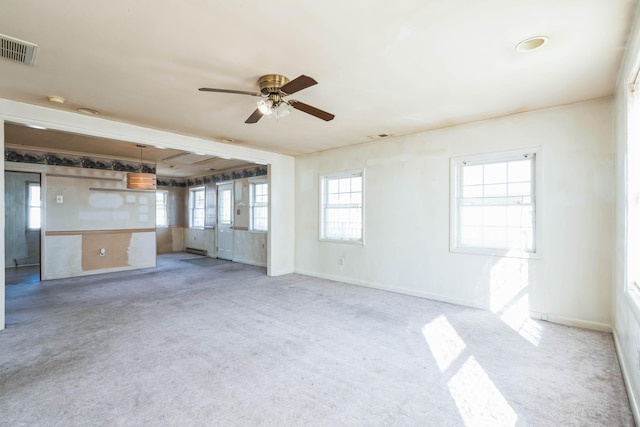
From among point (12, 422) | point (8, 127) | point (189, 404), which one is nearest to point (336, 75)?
point (189, 404)

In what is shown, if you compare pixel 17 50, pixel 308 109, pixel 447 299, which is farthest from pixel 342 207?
pixel 17 50

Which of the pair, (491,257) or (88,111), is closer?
(88,111)

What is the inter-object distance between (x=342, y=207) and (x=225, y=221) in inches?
168

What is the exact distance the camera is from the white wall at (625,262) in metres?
1.95

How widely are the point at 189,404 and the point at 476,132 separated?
4360mm

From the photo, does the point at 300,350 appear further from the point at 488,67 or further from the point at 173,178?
the point at 173,178

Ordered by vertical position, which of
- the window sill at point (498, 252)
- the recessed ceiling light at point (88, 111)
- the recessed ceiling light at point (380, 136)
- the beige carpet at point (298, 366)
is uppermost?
the recessed ceiling light at point (380, 136)

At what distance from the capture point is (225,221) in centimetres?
853

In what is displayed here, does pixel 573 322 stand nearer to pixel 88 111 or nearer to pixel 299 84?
pixel 299 84

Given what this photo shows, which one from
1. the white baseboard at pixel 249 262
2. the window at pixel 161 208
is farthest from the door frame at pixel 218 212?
the window at pixel 161 208

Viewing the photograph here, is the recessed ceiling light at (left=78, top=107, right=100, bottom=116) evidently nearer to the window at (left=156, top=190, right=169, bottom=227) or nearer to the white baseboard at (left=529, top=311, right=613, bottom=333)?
the white baseboard at (left=529, top=311, right=613, bottom=333)

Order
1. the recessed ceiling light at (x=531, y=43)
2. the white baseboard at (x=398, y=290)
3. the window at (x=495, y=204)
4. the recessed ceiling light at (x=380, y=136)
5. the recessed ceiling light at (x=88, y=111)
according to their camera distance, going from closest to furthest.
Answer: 1. the recessed ceiling light at (x=531, y=43)
2. the recessed ceiling light at (x=88, y=111)
3. the window at (x=495, y=204)
4. the white baseboard at (x=398, y=290)
5. the recessed ceiling light at (x=380, y=136)

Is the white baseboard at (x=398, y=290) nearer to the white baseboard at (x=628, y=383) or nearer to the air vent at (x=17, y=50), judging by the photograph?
the white baseboard at (x=628, y=383)

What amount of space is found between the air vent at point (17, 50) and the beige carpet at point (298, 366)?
2.53 metres
